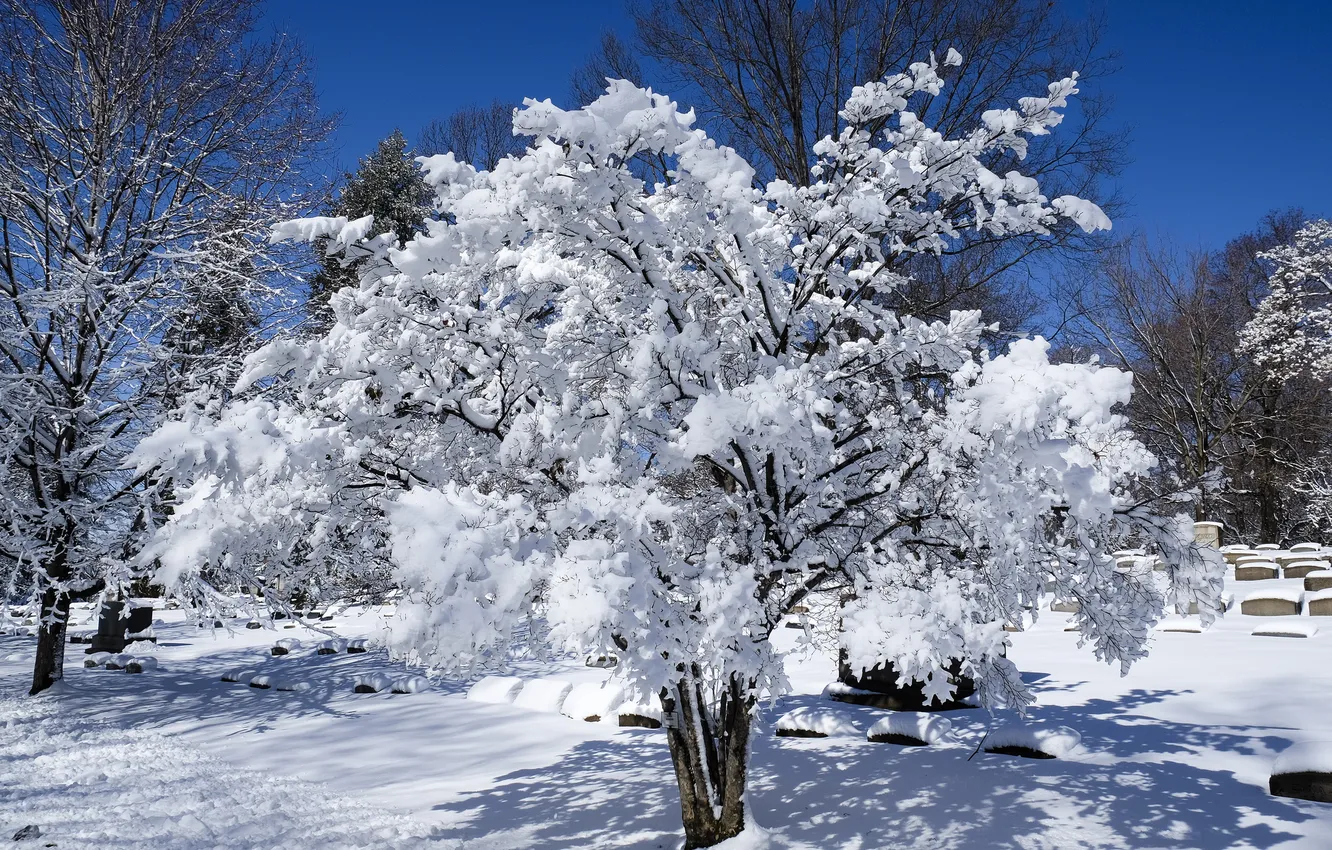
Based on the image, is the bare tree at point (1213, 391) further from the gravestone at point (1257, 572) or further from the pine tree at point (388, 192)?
the pine tree at point (388, 192)

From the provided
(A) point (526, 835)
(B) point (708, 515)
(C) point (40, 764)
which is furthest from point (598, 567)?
(C) point (40, 764)

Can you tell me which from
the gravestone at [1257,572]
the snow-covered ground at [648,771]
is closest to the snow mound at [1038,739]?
the snow-covered ground at [648,771]

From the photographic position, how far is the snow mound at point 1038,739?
7020 millimetres

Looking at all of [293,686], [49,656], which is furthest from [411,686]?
[49,656]

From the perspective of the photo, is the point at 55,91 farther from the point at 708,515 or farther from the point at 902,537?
the point at 902,537

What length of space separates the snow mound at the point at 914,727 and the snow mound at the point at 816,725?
35 centimetres

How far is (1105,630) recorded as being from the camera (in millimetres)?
4793

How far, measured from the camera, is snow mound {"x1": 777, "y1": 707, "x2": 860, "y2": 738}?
8.48 meters

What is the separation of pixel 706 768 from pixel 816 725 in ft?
11.1

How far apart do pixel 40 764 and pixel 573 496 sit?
25.8 feet

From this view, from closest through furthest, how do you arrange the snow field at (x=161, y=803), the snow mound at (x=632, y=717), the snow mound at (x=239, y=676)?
the snow field at (x=161, y=803)
the snow mound at (x=632, y=717)
the snow mound at (x=239, y=676)

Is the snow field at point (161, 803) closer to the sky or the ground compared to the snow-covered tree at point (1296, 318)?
closer to the ground

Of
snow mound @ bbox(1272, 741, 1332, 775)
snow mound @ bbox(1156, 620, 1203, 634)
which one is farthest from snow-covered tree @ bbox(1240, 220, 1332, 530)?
snow mound @ bbox(1272, 741, 1332, 775)

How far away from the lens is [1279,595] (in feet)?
41.8
